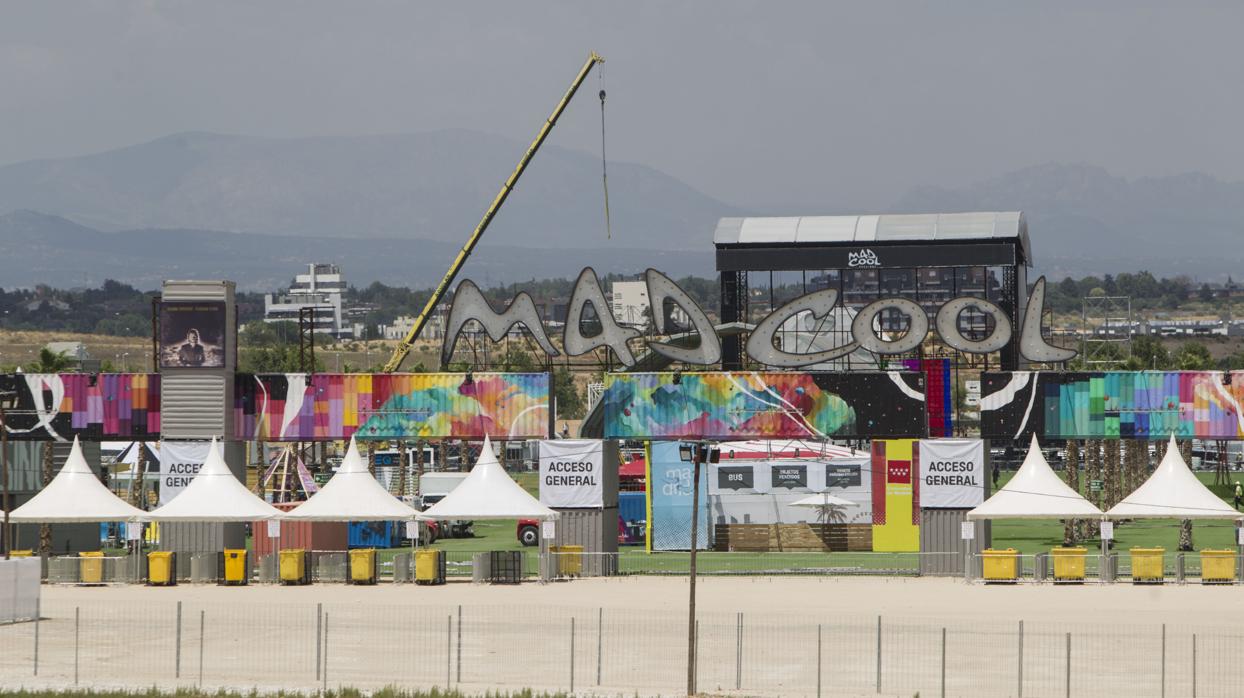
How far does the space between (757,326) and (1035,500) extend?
999cm

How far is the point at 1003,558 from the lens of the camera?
48.7 meters

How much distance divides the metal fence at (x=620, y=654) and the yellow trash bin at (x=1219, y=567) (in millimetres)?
10875

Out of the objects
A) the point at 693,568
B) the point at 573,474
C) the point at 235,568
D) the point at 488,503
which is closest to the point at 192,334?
the point at 235,568

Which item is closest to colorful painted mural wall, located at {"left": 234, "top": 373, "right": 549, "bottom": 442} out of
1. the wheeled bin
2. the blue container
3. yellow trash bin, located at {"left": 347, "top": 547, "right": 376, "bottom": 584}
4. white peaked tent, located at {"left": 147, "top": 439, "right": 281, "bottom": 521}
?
white peaked tent, located at {"left": 147, "top": 439, "right": 281, "bottom": 521}

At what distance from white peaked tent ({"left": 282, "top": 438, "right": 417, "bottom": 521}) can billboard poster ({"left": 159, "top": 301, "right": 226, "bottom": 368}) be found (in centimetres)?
639

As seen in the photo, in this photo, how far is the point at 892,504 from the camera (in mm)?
61344

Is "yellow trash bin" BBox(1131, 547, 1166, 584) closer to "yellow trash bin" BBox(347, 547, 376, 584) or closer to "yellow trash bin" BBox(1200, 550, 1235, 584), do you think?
"yellow trash bin" BBox(1200, 550, 1235, 584)

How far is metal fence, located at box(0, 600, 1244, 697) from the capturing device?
1199 inches

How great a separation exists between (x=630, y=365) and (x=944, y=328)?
969 centimetres

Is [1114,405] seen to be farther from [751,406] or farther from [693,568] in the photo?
[693,568]

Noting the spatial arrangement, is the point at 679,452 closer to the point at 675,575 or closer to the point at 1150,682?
the point at 675,575

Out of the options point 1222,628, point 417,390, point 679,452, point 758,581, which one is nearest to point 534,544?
point 679,452

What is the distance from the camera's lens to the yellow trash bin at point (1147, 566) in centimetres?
4762

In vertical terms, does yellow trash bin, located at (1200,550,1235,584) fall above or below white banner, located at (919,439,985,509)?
below
